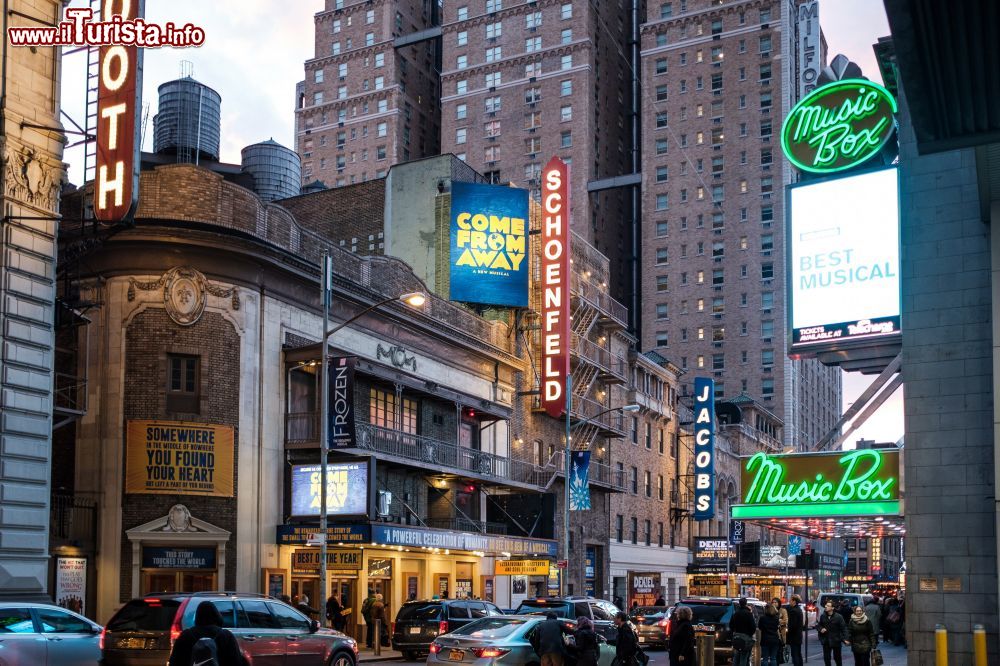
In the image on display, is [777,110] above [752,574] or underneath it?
above

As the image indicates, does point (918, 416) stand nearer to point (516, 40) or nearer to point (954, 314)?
point (954, 314)

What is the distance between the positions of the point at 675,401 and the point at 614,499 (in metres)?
12.5

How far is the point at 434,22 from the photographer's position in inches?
6009

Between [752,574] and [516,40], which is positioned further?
[516,40]

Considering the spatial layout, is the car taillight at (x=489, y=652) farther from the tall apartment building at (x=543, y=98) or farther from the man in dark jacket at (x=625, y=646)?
the tall apartment building at (x=543, y=98)

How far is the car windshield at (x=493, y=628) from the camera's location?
2202 cm

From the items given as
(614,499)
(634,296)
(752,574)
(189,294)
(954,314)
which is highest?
(634,296)

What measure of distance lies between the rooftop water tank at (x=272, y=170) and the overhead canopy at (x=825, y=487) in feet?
140

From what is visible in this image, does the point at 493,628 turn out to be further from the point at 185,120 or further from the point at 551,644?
the point at 185,120

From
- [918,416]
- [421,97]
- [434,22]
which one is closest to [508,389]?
[918,416]

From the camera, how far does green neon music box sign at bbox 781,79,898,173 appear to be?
20359 millimetres

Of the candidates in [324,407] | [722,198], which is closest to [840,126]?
[324,407]

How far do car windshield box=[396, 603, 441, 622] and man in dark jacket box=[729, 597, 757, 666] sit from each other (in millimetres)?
10193

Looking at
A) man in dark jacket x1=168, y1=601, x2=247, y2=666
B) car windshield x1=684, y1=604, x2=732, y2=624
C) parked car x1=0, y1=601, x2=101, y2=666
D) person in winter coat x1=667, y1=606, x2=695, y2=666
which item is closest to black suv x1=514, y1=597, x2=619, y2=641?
car windshield x1=684, y1=604, x2=732, y2=624
